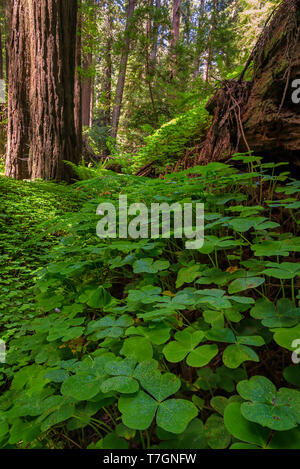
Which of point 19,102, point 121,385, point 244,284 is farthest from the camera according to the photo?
point 19,102

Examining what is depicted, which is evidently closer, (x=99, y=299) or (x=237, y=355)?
(x=237, y=355)

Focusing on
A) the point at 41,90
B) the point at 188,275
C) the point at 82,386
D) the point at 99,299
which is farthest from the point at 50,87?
the point at 82,386

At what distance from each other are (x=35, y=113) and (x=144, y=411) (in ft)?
18.0

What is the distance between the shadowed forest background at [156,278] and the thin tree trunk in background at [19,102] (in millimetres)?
26

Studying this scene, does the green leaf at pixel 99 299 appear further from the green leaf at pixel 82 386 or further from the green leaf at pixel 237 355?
the green leaf at pixel 237 355

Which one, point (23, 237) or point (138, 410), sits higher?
point (23, 237)

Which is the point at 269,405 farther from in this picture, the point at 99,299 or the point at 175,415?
the point at 99,299

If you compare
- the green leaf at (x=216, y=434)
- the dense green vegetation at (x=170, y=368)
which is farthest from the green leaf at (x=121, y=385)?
the green leaf at (x=216, y=434)

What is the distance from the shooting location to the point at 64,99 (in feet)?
16.5

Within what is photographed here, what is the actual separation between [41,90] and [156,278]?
497 cm

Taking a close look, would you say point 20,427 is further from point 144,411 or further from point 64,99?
point 64,99

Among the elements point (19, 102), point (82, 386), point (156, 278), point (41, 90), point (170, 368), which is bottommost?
point (170, 368)

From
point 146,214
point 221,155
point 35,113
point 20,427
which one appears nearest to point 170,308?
point 20,427

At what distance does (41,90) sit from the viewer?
4809mm
